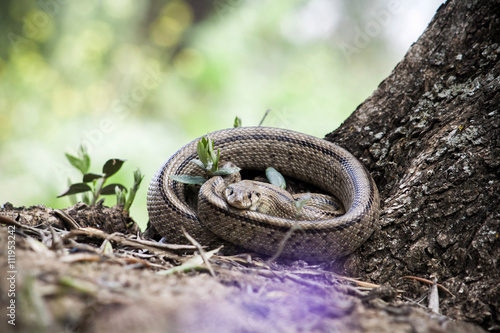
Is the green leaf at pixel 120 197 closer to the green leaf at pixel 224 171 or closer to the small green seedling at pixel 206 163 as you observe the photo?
the small green seedling at pixel 206 163

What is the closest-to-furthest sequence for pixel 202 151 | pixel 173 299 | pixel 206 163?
pixel 173 299 → pixel 202 151 → pixel 206 163

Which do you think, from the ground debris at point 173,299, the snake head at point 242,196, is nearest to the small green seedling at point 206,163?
the snake head at point 242,196

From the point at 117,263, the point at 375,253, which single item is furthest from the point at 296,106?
the point at 117,263

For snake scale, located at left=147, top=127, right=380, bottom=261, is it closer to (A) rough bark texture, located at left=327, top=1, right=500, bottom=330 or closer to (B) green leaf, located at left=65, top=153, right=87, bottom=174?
(A) rough bark texture, located at left=327, top=1, right=500, bottom=330

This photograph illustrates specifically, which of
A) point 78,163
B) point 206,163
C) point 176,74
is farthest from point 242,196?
point 176,74

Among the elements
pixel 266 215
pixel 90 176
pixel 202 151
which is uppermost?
pixel 202 151

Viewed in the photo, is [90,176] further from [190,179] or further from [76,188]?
[190,179]

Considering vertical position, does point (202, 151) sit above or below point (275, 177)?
above

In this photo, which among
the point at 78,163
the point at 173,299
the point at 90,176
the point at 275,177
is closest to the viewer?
the point at 173,299
